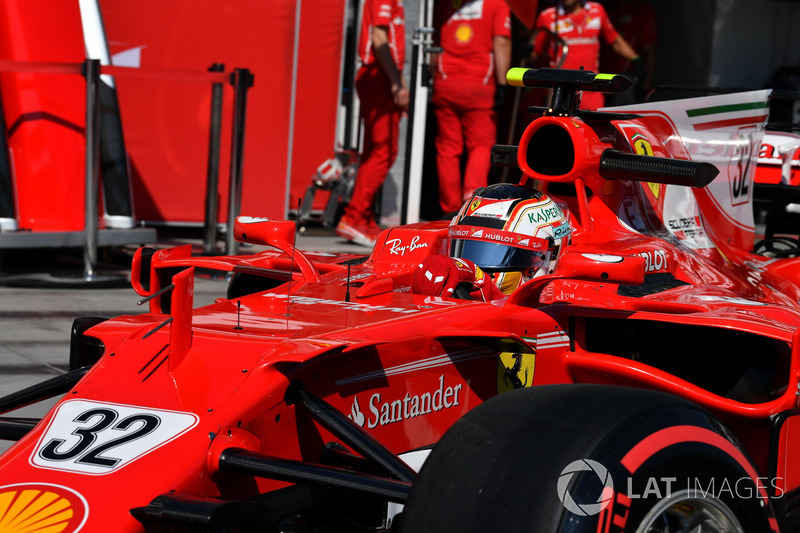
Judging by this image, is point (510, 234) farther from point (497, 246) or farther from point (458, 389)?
point (458, 389)

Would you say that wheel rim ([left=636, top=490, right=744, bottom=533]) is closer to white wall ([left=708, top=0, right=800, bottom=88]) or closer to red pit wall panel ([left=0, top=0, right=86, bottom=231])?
red pit wall panel ([left=0, top=0, right=86, bottom=231])

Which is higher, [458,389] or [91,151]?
[91,151]

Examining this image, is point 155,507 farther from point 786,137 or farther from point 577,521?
point 786,137

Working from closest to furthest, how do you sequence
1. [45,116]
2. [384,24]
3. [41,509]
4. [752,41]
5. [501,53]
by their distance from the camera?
[41,509], [45,116], [384,24], [501,53], [752,41]

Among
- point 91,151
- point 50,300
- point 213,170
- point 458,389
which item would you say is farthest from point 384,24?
point 458,389

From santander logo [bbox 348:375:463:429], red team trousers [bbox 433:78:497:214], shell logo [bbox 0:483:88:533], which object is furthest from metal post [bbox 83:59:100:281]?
shell logo [bbox 0:483:88:533]

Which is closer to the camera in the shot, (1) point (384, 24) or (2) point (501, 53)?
(1) point (384, 24)

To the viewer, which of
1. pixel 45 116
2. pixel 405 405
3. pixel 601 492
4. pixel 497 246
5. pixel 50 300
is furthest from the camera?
pixel 45 116

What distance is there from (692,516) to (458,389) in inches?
34.6

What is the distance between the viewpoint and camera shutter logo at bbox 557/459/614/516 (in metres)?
2.04

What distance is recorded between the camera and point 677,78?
1244 cm

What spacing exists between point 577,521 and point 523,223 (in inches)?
68.8

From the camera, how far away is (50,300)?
6391 mm

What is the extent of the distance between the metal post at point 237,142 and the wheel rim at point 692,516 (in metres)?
5.64
